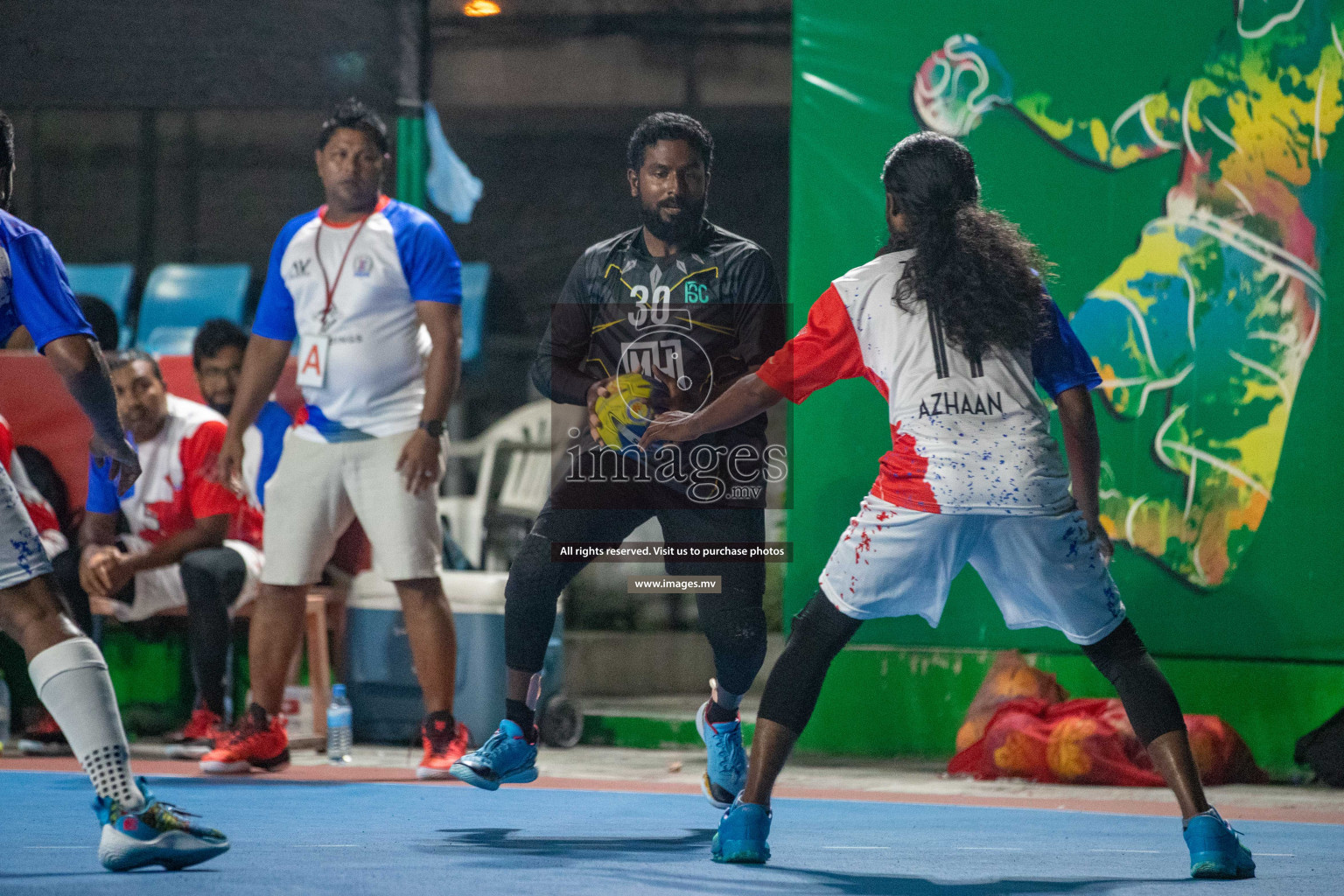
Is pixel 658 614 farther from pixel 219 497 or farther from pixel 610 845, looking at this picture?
pixel 610 845

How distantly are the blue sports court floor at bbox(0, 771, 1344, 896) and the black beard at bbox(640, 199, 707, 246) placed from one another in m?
1.68

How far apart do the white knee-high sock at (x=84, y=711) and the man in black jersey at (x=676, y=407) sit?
3.63 ft

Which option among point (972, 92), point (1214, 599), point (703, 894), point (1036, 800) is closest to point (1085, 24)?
point (972, 92)

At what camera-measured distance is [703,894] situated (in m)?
3.20

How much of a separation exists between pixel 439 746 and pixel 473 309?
3420 mm

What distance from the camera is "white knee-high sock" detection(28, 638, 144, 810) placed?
325 cm

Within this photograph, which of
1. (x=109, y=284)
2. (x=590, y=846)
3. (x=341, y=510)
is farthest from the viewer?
(x=109, y=284)

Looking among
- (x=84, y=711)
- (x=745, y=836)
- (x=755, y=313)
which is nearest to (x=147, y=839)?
(x=84, y=711)

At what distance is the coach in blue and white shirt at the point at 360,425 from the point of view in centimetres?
548

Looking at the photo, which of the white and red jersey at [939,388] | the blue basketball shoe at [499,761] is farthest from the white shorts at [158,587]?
the white and red jersey at [939,388]

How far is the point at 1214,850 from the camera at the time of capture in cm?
343

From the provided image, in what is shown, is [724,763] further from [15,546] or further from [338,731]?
[338,731]

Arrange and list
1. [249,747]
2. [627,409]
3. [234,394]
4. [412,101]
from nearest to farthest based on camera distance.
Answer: [627,409] → [249,747] → [234,394] → [412,101]

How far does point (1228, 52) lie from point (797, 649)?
3.57 meters
